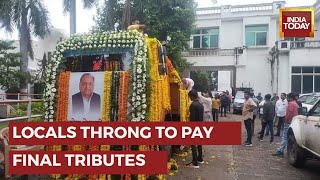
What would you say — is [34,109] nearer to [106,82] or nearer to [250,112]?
[106,82]

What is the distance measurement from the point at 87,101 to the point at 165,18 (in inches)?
696

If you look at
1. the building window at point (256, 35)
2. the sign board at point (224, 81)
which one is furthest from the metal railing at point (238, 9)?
the sign board at point (224, 81)

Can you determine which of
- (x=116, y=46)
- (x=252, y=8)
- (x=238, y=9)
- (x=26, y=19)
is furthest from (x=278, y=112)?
(x=26, y=19)

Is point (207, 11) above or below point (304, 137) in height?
above

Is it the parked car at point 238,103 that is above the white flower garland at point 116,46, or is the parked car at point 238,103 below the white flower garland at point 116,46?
below

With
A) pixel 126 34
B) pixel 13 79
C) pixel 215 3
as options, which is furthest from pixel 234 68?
pixel 126 34

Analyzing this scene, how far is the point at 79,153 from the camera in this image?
5.57m

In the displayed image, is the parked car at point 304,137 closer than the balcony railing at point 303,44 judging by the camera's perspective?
Result: Yes

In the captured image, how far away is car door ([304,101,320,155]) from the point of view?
7.17m

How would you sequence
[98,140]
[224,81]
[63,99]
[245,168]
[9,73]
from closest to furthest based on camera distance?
[98,140]
[63,99]
[245,168]
[9,73]
[224,81]

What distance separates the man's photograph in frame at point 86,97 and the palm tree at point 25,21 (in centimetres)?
2072

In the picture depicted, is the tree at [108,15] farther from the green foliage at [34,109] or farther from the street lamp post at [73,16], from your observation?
the green foliage at [34,109]

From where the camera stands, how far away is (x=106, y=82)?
268 inches

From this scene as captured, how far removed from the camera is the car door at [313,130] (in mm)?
7168
